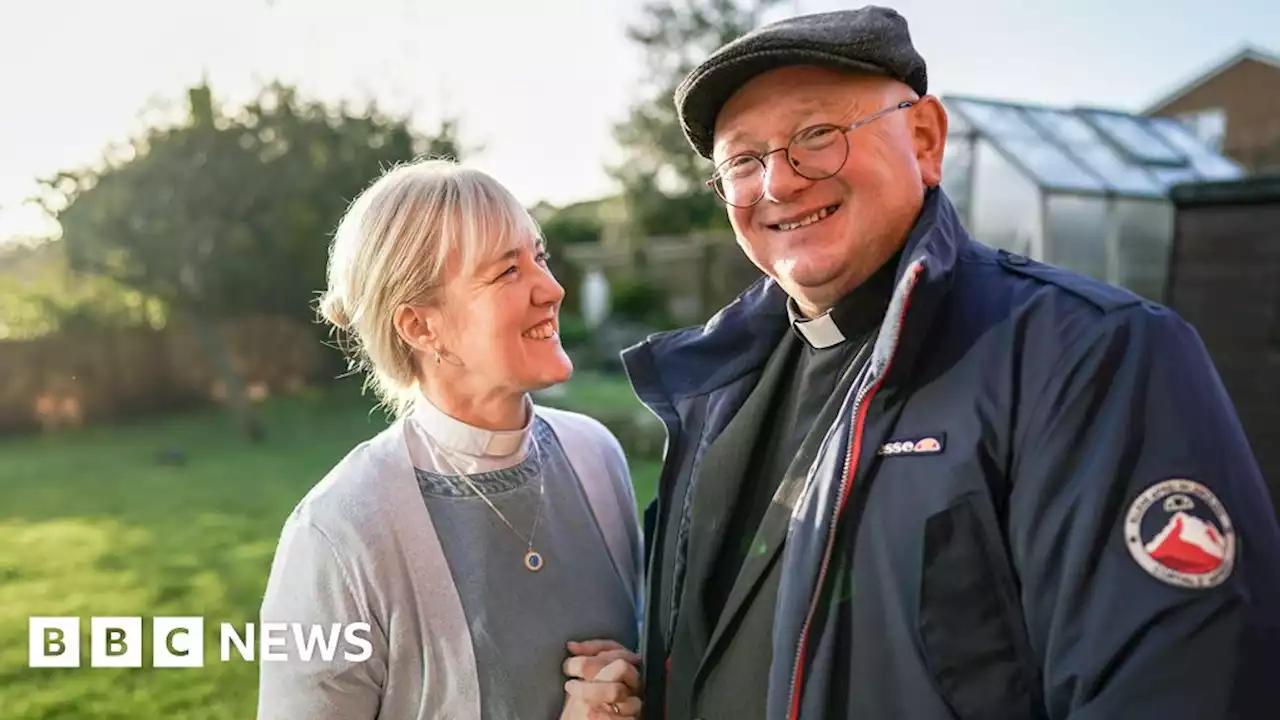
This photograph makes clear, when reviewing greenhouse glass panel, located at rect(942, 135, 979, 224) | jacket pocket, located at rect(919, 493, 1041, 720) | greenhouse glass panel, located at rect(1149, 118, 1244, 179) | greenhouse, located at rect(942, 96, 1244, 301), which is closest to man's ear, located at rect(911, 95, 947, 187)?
jacket pocket, located at rect(919, 493, 1041, 720)

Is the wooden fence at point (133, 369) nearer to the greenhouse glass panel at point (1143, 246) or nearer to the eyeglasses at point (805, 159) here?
the eyeglasses at point (805, 159)

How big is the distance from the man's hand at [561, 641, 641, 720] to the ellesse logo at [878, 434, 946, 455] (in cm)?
51

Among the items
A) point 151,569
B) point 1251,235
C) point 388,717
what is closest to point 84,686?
point 151,569

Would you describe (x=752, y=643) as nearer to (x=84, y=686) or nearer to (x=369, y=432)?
(x=84, y=686)

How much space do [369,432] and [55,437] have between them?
126 cm

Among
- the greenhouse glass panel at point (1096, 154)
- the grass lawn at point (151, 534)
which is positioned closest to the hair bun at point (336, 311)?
the grass lawn at point (151, 534)

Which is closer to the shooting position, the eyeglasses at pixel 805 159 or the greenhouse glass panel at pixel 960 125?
the eyeglasses at pixel 805 159

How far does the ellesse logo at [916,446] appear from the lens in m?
0.90

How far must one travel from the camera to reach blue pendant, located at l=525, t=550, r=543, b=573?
128 cm

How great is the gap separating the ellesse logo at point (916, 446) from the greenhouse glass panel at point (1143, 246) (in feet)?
15.5

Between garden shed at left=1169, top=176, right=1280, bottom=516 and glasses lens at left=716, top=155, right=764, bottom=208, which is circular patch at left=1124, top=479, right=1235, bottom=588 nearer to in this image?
glasses lens at left=716, top=155, right=764, bottom=208

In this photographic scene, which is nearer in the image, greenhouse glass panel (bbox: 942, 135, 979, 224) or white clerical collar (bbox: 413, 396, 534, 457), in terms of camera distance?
white clerical collar (bbox: 413, 396, 534, 457)

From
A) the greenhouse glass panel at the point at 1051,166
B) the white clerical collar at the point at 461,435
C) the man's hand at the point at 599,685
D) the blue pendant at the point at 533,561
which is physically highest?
the greenhouse glass panel at the point at 1051,166

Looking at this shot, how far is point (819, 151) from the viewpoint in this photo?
3.47 feet
